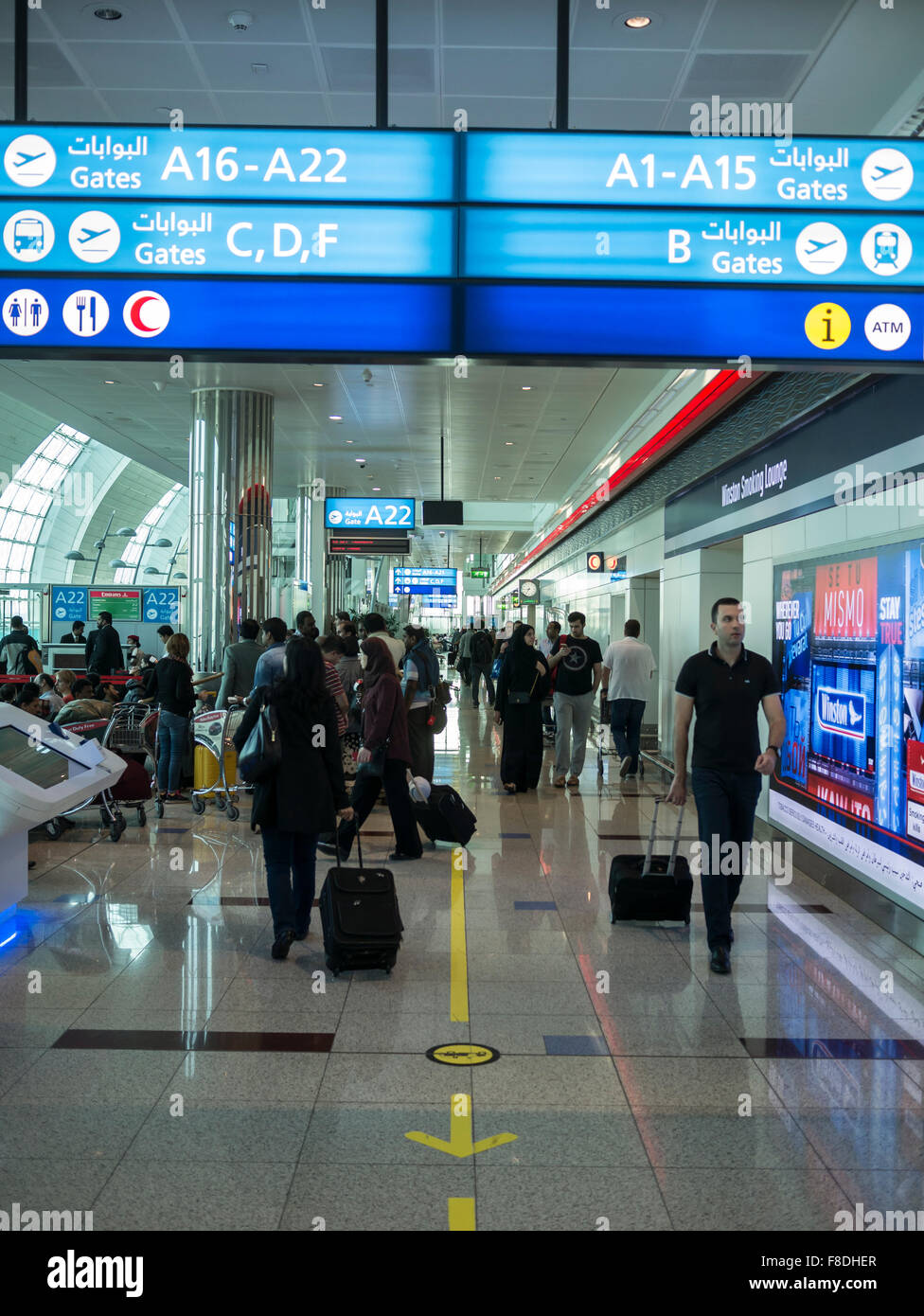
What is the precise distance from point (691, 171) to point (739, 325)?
59 cm

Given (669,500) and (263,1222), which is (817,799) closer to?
(263,1222)

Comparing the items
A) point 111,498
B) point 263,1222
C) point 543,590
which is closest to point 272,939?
point 263,1222

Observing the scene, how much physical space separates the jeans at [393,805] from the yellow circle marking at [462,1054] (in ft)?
11.2

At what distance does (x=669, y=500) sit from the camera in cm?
1435

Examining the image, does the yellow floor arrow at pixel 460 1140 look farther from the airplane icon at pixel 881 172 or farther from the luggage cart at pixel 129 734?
the luggage cart at pixel 129 734

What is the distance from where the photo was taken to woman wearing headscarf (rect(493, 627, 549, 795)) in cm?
1185

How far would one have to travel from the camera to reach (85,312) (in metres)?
4.09

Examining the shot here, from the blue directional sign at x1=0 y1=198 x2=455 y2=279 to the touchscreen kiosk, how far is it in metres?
3.08

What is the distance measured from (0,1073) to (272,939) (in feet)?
6.85

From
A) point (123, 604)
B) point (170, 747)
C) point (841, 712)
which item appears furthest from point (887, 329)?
point (123, 604)

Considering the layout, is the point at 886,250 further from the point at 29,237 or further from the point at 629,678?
the point at 629,678
